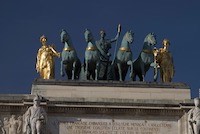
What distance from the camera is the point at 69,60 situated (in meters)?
34.7

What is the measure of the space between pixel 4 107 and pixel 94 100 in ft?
11.1

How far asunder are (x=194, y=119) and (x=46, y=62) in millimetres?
6737

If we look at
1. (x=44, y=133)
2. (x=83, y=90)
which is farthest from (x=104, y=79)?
(x=44, y=133)

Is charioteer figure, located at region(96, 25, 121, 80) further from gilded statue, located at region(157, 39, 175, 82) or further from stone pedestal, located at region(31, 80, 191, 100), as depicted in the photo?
gilded statue, located at region(157, 39, 175, 82)

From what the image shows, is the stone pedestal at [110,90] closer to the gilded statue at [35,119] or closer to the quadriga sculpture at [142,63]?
the quadriga sculpture at [142,63]

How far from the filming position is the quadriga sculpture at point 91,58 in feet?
113

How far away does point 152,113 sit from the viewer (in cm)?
3309

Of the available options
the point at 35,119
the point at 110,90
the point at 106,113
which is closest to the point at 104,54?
the point at 110,90

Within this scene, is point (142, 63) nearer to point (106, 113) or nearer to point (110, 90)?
point (110, 90)

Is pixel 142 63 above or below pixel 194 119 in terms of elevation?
above

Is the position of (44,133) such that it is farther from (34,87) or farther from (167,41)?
(167,41)

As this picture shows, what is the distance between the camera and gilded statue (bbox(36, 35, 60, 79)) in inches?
1388

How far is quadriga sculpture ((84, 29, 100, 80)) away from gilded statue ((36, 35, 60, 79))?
1458mm

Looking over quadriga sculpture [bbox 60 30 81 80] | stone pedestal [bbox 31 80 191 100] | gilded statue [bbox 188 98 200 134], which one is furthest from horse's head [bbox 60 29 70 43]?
gilded statue [bbox 188 98 200 134]
